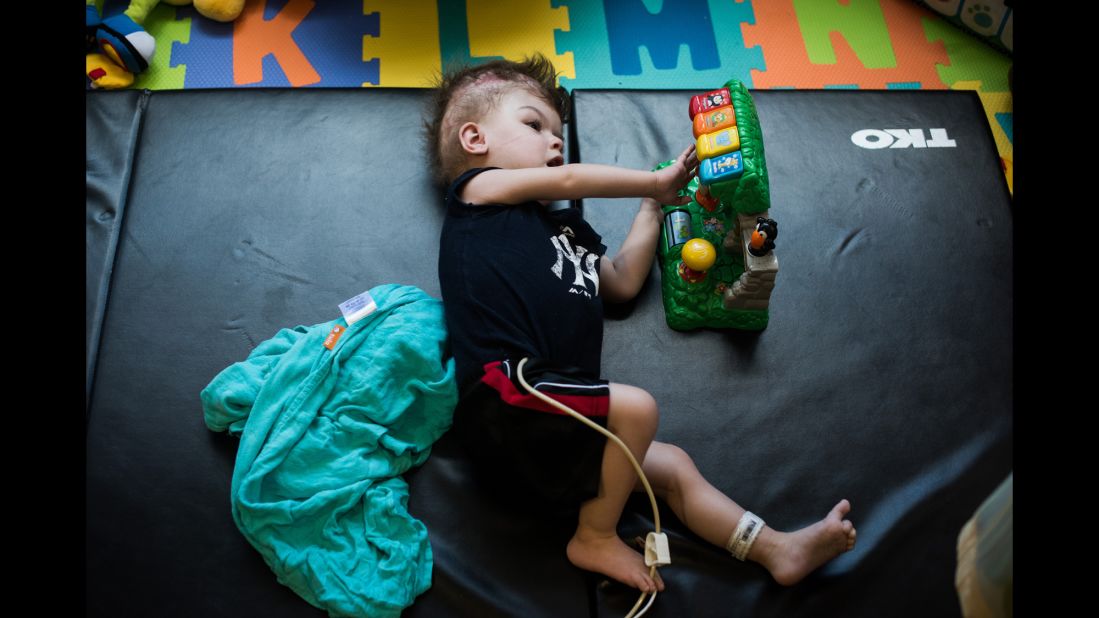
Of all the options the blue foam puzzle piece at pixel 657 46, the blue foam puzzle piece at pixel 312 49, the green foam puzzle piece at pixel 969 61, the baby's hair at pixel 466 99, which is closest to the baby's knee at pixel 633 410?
the baby's hair at pixel 466 99

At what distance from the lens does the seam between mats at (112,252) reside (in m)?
1.46

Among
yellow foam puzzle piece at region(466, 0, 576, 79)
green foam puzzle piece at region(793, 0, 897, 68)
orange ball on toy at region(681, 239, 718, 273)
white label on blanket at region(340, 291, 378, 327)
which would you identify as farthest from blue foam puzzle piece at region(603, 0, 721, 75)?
white label on blanket at region(340, 291, 378, 327)

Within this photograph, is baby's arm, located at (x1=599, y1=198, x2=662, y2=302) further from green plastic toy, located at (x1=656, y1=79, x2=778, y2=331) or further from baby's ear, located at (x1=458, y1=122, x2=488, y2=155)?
baby's ear, located at (x1=458, y1=122, x2=488, y2=155)

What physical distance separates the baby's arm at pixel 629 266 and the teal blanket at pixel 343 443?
30 cm

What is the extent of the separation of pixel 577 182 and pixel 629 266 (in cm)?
20

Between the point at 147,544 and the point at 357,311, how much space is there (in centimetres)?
48

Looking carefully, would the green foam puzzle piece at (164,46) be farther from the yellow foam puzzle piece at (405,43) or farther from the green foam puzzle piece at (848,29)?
the green foam puzzle piece at (848,29)

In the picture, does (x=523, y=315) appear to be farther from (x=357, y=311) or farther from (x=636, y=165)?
(x=636, y=165)

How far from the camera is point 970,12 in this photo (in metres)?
2.15

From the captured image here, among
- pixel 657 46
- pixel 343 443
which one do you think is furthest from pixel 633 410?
pixel 657 46

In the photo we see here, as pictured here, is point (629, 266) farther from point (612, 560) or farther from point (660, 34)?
point (660, 34)

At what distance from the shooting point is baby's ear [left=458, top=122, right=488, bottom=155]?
4.91 feet

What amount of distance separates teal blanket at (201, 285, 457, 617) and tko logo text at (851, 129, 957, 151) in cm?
95
